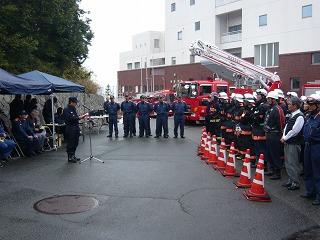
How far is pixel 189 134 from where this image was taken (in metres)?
20.4

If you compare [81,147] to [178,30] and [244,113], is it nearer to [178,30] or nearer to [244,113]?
[244,113]

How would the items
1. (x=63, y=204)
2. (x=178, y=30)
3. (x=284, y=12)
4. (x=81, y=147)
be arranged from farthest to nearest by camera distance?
(x=178, y=30)
(x=284, y=12)
(x=81, y=147)
(x=63, y=204)

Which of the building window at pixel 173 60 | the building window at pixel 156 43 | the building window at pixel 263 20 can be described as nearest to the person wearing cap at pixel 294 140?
the building window at pixel 263 20

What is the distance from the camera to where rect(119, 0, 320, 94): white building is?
120ft

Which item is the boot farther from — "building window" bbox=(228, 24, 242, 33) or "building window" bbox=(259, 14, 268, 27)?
"building window" bbox=(228, 24, 242, 33)

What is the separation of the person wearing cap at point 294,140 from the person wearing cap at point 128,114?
11230mm

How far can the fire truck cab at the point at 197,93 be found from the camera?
23812 millimetres

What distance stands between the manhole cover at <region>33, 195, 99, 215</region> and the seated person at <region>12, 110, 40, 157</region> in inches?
223

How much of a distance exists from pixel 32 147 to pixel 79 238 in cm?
837

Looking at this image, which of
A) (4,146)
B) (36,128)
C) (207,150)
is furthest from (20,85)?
(207,150)

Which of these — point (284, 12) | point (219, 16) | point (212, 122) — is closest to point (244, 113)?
point (212, 122)

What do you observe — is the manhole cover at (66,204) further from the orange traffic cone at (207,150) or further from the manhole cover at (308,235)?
the orange traffic cone at (207,150)

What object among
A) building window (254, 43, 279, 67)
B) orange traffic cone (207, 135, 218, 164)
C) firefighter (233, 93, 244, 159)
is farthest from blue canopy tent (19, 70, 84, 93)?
building window (254, 43, 279, 67)

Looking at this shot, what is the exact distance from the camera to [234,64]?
23344 mm
